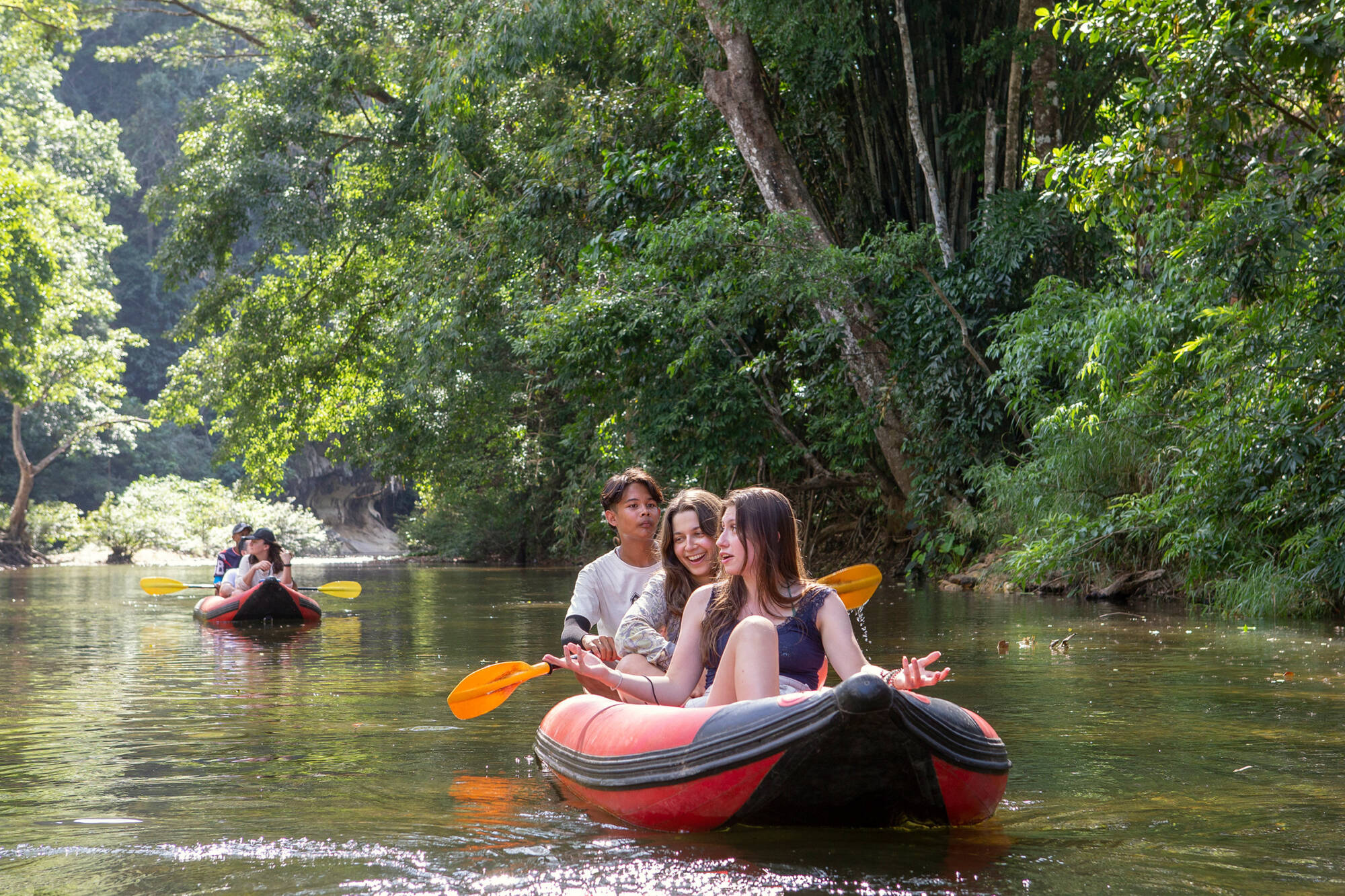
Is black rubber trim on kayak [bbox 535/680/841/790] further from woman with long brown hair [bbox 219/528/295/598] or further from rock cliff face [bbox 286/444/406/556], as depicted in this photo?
rock cliff face [bbox 286/444/406/556]

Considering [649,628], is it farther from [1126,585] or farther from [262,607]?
[1126,585]

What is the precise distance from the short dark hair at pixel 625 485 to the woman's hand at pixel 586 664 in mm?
1014

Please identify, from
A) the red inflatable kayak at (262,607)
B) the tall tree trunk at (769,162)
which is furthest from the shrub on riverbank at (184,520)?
the red inflatable kayak at (262,607)

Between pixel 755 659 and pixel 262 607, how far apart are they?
8.53 metres

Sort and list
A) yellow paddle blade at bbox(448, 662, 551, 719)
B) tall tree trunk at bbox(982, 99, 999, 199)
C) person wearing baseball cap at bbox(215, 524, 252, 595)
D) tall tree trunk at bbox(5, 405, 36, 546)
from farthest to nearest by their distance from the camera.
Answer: tall tree trunk at bbox(5, 405, 36, 546), tall tree trunk at bbox(982, 99, 999, 199), person wearing baseball cap at bbox(215, 524, 252, 595), yellow paddle blade at bbox(448, 662, 551, 719)

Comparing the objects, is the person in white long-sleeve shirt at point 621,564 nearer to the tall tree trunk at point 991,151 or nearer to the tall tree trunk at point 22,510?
the tall tree trunk at point 991,151

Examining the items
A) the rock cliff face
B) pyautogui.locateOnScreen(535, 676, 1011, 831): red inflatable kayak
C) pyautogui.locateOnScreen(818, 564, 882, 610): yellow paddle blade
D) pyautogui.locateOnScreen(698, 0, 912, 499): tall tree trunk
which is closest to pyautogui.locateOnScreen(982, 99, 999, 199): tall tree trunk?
pyautogui.locateOnScreen(698, 0, 912, 499): tall tree trunk

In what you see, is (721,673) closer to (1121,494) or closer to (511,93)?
(1121,494)

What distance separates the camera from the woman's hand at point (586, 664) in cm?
402

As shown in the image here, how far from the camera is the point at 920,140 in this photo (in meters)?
13.9

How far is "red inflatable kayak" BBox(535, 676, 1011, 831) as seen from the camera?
306 centimetres

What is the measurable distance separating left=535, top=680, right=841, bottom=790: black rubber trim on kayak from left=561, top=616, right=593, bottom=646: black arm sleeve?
→ 122cm

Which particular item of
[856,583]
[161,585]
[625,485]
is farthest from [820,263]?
[856,583]

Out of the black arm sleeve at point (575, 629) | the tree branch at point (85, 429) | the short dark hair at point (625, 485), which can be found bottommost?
the black arm sleeve at point (575, 629)
